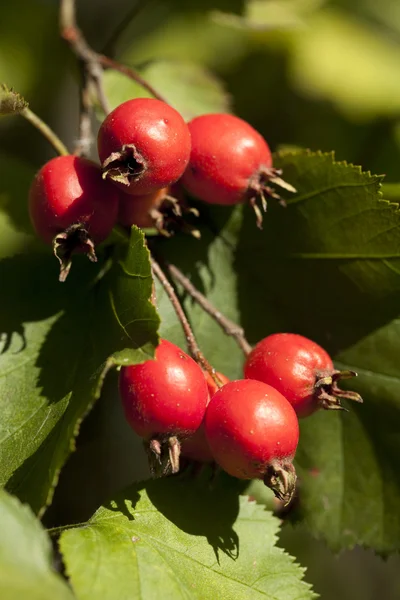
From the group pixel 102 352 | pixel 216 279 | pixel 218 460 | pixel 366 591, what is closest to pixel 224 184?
pixel 216 279

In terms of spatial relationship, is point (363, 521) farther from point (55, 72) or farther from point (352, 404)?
point (55, 72)

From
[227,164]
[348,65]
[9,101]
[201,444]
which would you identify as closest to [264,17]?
[348,65]

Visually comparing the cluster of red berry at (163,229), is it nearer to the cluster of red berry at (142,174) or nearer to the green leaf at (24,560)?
the cluster of red berry at (142,174)

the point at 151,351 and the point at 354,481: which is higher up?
the point at 151,351

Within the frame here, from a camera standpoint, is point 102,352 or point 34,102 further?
point 34,102

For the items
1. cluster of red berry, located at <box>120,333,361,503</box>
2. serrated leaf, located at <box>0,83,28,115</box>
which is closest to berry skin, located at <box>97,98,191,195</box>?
serrated leaf, located at <box>0,83,28,115</box>

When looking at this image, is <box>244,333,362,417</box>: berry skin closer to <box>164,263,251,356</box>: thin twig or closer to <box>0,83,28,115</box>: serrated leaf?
<box>164,263,251,356</box>: thin twig

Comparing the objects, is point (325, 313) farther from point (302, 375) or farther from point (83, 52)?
point (83, 52)
